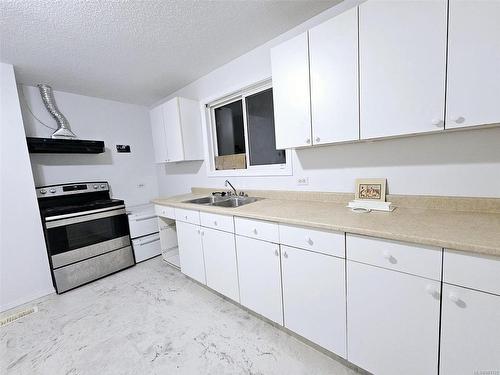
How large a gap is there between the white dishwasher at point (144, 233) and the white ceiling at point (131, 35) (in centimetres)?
175

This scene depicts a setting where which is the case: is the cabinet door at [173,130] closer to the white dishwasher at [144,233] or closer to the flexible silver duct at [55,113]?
the white dishwasher at [144,233]

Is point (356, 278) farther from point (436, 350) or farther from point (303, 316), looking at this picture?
point (303, 316)

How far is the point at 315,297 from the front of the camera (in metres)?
1.30

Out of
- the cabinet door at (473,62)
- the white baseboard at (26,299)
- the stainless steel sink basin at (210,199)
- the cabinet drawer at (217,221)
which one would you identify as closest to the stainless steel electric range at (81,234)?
the white baseboard at (26,299)

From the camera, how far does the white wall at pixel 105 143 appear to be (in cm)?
263

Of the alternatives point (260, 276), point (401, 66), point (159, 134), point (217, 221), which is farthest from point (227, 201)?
point (401, 66)

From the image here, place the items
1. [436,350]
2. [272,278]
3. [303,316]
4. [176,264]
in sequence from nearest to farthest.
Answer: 1. [436,350]
2. [303,316]
3. [272,278]
4. [176,264]

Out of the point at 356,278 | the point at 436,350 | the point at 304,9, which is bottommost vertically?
the point at 436,350

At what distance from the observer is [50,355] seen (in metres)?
1.52

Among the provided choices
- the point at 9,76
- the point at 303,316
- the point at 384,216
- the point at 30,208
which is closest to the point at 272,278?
the point at 303,316

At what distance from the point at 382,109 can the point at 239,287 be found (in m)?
1.64

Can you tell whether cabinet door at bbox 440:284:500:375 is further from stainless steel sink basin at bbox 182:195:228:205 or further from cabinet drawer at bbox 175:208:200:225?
stainless steel sink basin at bbox 182:195:228:205

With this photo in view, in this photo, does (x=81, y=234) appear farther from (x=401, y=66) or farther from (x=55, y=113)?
(x=401, y=66)

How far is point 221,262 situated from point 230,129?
5.35 feet
